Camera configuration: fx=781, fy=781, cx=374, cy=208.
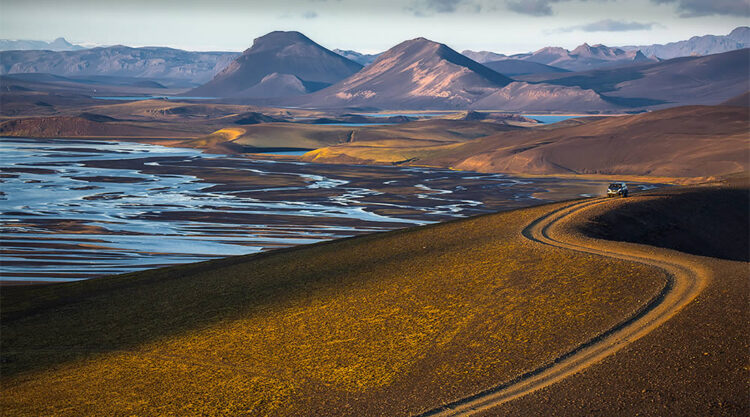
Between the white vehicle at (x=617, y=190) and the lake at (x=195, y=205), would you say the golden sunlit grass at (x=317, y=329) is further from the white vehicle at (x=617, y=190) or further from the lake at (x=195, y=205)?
the lake at (x=195, y=205)

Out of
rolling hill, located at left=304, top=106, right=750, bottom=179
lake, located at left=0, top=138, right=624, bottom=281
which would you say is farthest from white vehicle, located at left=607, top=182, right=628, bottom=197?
rolling hill, located at left=304, top=106, right=750, bottom=179

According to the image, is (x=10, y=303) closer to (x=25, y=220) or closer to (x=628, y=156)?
(x=25, y=220)

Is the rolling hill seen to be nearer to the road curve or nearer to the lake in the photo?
the lake

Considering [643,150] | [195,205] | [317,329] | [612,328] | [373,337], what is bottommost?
[195,205]

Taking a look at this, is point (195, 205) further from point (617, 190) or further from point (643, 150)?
point (643, 150)

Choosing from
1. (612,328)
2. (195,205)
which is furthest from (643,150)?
(612,328)

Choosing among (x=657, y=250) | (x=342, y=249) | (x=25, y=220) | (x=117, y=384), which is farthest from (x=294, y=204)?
(x=117, y=384)
